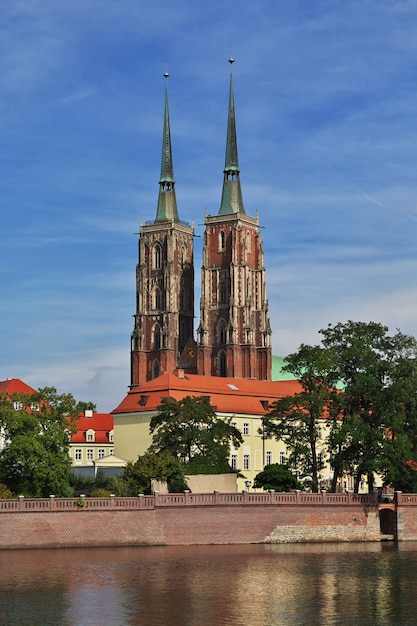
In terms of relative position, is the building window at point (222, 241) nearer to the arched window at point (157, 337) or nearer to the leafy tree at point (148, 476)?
the arched window at point (157, 337)

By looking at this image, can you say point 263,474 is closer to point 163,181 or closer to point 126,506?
point 126,506

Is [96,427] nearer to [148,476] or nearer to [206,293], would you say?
[206,293]

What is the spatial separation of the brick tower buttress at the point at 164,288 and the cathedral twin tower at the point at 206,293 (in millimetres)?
143

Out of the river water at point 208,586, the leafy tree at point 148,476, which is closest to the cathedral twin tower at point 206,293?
the leafy tree at point 148,476

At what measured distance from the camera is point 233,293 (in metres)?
184

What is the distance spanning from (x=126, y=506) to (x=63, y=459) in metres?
7.88

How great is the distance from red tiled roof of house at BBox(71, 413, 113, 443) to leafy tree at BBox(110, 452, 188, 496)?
5833 centimetres

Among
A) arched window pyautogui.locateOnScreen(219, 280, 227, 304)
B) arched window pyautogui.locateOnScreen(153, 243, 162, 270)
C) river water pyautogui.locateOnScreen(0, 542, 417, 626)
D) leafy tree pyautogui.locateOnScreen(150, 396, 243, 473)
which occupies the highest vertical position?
arched window pyautogui.locateOnScreen(153, 243, 162, 270)

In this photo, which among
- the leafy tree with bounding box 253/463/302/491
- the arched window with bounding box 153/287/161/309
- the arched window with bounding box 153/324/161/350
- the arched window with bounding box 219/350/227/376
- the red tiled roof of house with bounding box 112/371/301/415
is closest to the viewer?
the leafy tree with bounding box 253/463/302/491

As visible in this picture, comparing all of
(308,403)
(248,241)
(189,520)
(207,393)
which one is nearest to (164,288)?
(248,241)

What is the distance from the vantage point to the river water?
5012 centimetres

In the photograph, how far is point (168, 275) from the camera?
7466 inches

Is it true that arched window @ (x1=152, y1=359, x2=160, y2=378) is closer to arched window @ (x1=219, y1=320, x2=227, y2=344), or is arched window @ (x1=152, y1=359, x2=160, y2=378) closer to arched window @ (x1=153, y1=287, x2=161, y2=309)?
arched window @ (x1=153, y1=287, x2=161, y2=309)

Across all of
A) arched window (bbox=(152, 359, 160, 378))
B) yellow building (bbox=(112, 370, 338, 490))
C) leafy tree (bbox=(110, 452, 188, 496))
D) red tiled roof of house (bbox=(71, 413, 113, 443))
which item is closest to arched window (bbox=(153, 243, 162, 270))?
arched window (bbox=(152, 359, 160, 378))
